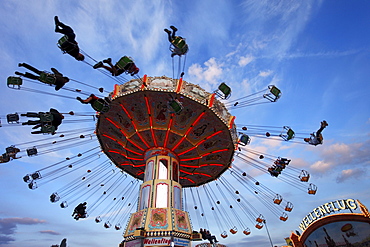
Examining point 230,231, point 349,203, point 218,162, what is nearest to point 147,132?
point 218,162

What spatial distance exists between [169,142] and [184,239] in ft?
22.2

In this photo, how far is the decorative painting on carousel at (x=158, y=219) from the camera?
13.3m

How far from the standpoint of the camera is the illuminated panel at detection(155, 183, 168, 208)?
14.6 m

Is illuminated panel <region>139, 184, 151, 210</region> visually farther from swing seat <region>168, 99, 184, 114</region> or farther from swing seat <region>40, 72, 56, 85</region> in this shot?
swing seat <region>40, 72, 56, 85</region>

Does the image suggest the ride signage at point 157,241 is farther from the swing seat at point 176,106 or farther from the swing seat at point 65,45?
the swing seat at point 65,45

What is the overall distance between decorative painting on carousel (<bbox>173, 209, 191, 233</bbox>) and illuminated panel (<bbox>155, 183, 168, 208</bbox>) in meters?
0.91

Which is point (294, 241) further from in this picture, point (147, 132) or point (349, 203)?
point (147, 132)

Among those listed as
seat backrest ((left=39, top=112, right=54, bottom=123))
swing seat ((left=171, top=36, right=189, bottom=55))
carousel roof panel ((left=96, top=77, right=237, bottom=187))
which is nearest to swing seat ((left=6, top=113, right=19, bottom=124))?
seat backrest ((left=39, top=112, right=54, bottom=123))

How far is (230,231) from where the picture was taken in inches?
810

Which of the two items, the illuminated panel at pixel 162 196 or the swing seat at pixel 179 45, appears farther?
the illuminated panel at pixel 162 196

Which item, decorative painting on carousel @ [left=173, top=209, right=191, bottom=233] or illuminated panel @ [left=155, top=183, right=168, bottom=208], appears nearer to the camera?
decorative painting on carousel @ [left=173, top=209, right=191, bottom=233]

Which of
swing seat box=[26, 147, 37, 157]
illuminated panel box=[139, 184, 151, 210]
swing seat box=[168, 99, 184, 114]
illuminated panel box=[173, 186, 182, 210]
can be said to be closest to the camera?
swing seat box=[168, 99, 184, 114]

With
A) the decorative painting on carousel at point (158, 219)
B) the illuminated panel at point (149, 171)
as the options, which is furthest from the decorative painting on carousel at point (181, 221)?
the illuminated panel at point (149, 171)

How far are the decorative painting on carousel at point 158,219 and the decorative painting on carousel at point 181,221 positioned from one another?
63 centimetres
